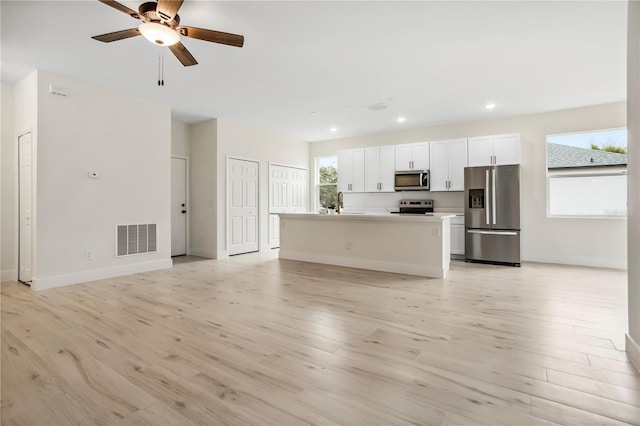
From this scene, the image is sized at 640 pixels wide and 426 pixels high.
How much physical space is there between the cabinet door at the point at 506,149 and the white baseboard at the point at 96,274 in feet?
20.6

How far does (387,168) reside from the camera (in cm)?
742

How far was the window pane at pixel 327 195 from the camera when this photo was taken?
8.77m

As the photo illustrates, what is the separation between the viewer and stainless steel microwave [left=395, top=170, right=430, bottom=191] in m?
6.84

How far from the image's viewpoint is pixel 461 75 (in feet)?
14.0

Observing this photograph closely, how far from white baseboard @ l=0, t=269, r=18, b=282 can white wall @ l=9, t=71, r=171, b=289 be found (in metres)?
0.94

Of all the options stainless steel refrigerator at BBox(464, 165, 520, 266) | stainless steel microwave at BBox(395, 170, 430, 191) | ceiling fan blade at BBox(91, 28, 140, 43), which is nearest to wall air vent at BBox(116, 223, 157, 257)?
ceiling fan blade at BBox(91, 28, 140, 43)

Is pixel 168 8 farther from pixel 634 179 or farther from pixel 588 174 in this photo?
pixel 588 174

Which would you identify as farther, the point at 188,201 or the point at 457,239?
the point at 188,201

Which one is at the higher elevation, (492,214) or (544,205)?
(544,205)

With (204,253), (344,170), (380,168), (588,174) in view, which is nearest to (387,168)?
(380,168)

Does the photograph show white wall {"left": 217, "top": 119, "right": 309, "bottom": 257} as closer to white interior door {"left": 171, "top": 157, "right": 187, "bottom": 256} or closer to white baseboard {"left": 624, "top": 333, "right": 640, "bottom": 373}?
white interior door {"left": 171, "top": 157, "right": 187, "bottom": 256}

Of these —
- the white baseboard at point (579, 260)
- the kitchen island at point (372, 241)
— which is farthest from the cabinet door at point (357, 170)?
the white baseboard at point (579, 260)

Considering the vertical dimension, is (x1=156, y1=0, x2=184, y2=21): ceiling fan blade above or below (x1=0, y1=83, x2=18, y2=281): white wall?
above

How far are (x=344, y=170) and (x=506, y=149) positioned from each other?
11.3 ft
